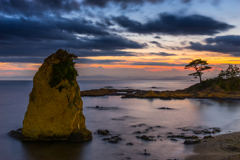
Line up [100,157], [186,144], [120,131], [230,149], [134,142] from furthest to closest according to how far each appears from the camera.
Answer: [120,131], [134,142], [186,144], [100,157], [230,149]

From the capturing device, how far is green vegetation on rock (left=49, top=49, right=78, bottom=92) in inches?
704

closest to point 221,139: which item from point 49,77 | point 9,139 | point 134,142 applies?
point 134,142

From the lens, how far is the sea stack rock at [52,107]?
17766mm

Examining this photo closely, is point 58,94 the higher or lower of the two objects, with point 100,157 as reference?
higher

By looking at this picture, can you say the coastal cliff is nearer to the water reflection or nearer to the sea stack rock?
the sea stack rock

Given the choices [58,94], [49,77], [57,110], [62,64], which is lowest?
[57,110]

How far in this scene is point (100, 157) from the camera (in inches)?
638

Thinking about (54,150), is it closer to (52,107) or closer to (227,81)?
(52,107)

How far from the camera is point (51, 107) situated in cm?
1792

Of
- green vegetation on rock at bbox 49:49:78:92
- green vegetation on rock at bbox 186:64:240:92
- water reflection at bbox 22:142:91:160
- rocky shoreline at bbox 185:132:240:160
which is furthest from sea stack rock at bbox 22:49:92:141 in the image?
green vegetation on rock at bbox 186:64:240:92

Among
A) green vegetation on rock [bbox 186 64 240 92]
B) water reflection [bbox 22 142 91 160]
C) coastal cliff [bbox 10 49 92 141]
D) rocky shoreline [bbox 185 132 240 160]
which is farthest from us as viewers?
green vegetation on rock [bbox 186 64 240 92]

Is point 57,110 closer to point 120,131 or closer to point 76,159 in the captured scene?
point 76,159

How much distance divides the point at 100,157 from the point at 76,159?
191cm

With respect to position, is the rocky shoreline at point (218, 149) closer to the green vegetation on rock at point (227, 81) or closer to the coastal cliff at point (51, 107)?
the coastal cliff at point (51, 107)
